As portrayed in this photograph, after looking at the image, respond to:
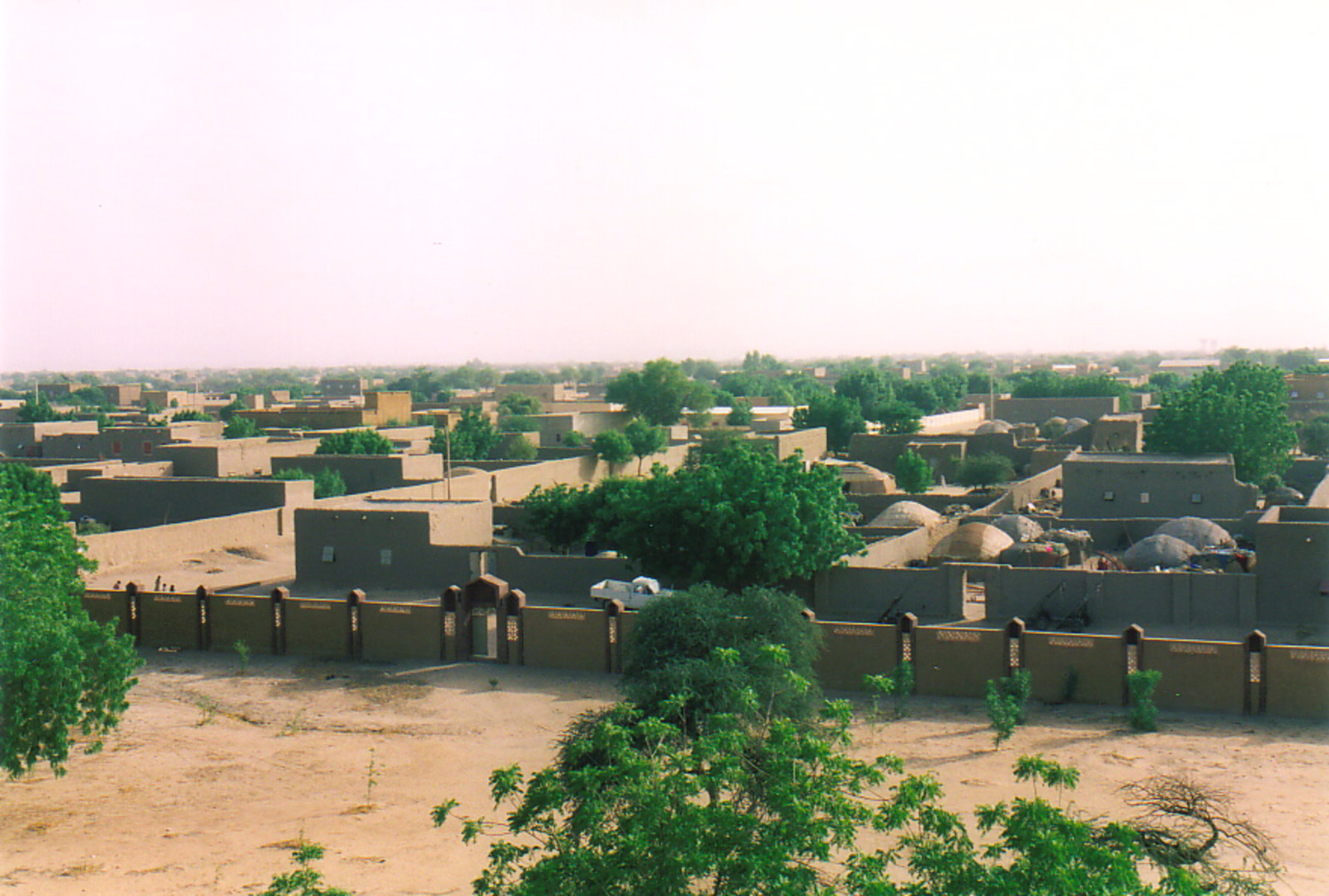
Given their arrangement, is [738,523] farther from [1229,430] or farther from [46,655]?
[1229,430]

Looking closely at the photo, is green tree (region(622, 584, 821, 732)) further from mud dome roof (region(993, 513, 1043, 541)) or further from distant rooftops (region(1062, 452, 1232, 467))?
distant rooftops (region(1062, 452, 1232, 467))

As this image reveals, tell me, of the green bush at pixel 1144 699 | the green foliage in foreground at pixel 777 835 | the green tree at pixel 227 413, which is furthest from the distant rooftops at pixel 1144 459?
the green tree at pixel 227 413

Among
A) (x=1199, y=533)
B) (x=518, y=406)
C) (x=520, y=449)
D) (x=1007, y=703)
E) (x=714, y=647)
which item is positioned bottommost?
(x=1007, y=703)

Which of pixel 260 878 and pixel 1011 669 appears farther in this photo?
pixel 1011 669

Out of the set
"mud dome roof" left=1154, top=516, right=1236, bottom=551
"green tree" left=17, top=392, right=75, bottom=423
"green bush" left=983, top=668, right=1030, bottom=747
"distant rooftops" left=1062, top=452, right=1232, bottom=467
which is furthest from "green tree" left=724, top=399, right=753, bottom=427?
"green bush" left=983, top=668, right=1030, bottom=747

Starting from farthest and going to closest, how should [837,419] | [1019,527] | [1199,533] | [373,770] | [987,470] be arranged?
[837,419] → [987,470] → [1019,527] → [1199,533] → [373,770]

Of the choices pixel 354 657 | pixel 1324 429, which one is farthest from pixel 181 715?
pixel 1324 429

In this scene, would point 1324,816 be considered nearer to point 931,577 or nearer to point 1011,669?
Result: point 1011,669

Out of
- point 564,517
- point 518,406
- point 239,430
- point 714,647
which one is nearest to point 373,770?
point 714,647
